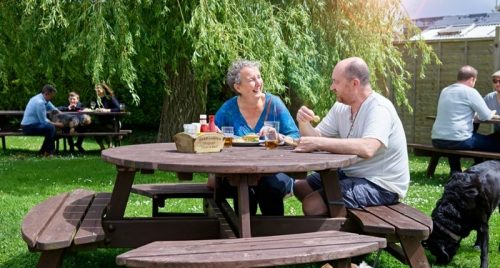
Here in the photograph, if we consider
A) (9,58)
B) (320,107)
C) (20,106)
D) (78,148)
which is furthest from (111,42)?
(20,106)

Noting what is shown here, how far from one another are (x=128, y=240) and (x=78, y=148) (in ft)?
33.9

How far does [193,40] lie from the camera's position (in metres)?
8.34

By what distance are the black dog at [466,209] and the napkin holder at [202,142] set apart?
1.50 m

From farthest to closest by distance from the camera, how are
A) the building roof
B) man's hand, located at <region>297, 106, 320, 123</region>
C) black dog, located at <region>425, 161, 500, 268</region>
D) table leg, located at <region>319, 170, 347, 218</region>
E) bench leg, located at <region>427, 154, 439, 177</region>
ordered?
the building roof < bench leg, located at <region>427, 154, 439, 177</region> < man's hand, located at <region>297, 106, 320, 123</region> < black dog, located at <region>425, 161, 500, 268</region> < table leg, located at <region>319, 170, 347, 218</region>

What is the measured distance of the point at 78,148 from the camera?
1377cm

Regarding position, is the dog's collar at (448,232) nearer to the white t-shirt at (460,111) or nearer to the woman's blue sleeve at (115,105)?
the white t-shirt at (460,111)

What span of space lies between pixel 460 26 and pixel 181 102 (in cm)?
834

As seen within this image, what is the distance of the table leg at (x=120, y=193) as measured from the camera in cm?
385

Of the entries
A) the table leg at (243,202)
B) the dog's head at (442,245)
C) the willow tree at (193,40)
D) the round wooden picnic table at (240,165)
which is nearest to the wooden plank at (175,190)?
the round wooden picnic table at (240,165)

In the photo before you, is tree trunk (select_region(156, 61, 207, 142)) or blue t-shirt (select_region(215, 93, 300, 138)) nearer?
blue t-shirt (select_region(215, 93, 300, 138))

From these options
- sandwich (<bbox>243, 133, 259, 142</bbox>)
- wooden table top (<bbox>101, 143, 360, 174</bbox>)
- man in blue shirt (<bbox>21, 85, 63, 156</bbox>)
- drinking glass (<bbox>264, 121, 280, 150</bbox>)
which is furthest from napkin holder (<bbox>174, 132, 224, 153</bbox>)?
man in blue shirt (<bbox>21, 85, 63, 156</bbox>)

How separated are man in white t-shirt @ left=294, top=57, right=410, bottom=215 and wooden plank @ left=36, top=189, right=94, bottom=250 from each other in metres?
1.35

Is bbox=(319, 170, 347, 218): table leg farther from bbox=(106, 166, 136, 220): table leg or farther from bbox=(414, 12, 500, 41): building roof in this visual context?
bbox=(414, 12, 500, 41): building roof

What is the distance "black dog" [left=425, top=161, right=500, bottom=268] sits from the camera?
13.3 ft
